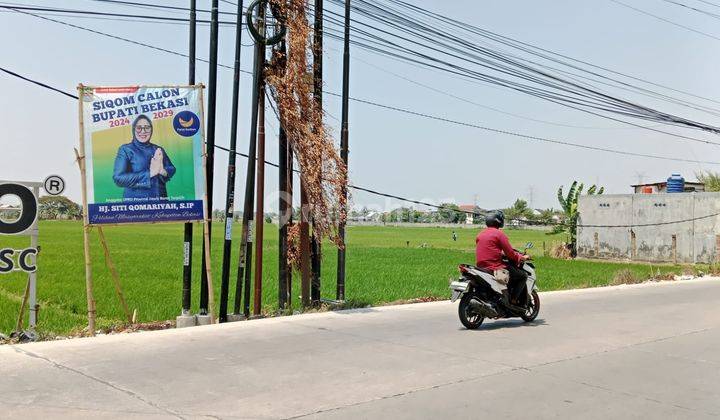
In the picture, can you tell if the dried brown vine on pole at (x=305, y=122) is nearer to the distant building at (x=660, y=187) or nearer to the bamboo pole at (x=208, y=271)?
the bamboo pole at (x=208, y=271)

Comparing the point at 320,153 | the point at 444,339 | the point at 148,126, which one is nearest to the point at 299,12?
the point at 320,153

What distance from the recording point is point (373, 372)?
21.9 ft

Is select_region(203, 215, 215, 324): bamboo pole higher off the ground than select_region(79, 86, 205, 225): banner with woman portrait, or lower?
lower

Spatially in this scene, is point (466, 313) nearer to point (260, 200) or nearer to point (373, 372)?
point (373, 372)

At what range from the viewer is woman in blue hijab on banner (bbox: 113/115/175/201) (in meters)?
9.32

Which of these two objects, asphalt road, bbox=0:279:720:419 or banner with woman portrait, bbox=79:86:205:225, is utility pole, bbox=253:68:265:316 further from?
banner with woman portrait, bbox=79:86:205:225

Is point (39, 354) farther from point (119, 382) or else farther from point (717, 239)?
point (717, 239)

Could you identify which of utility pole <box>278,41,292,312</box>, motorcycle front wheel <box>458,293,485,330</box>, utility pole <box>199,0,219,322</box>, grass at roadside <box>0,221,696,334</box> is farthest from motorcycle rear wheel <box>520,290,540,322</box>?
utility pole <box>199,0,219,322</box>

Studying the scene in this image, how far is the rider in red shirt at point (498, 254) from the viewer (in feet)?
32.0

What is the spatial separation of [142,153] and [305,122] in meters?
2.80

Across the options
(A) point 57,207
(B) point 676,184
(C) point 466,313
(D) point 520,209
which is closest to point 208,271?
(C) point 466,313

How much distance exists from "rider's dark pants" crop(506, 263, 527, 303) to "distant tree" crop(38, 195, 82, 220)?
670cm

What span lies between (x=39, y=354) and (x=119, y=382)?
1735 mm

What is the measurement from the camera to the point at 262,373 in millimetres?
6539
